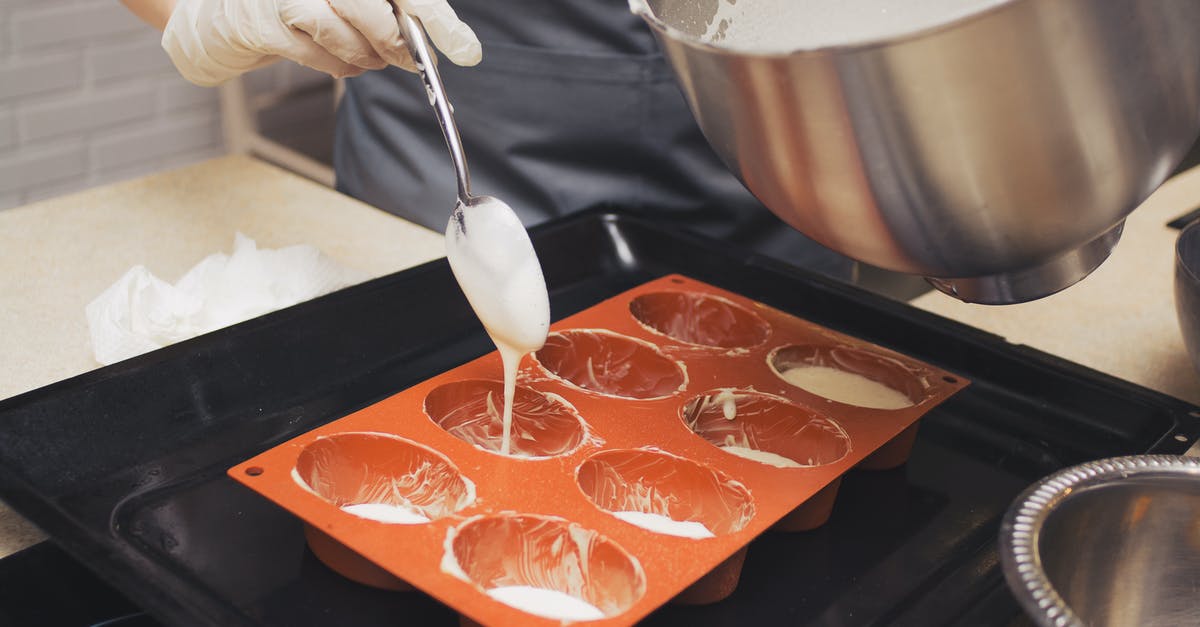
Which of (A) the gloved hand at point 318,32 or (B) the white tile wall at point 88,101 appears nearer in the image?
(A) the gloved hand at point 318,32

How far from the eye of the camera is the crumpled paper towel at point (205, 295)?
3.39 ft

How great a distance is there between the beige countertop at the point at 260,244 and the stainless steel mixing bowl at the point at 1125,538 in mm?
433

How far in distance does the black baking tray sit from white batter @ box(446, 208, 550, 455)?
0.16 m

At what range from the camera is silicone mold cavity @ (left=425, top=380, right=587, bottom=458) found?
944 mm

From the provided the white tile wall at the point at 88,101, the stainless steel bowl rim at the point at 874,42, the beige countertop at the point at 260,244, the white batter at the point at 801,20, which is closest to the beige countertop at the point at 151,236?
the beige countertop at the point at 260,244

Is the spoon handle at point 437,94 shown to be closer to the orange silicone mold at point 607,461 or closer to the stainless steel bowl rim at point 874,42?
the orange silicone mold at point 607,461

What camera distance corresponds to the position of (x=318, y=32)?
1.02 m

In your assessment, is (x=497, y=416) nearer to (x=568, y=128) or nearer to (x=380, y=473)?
(x=380, y=473)

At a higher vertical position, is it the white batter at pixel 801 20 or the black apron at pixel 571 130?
the white batter at pixel 801 20

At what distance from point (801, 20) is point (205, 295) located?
0.66m

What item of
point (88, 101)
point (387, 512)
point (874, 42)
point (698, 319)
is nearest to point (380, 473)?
point (387, 512)

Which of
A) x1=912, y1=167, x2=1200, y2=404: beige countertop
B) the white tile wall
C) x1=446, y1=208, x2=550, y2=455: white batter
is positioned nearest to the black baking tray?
x1=912, y1=167, x2=1200, y2=404: beige countertop

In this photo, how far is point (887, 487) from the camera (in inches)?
35.6

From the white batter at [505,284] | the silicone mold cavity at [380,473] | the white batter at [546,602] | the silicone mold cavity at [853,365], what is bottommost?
the white batter at [546,602]
